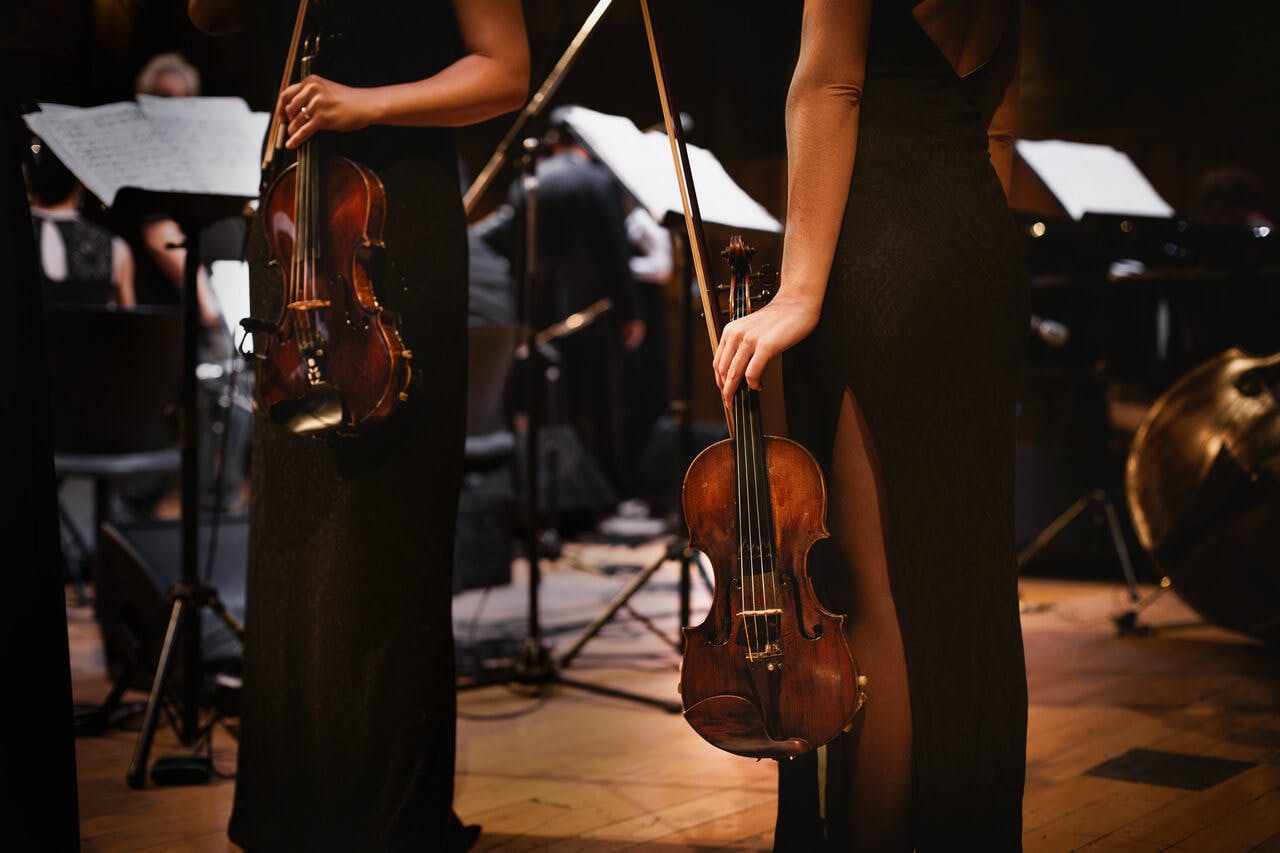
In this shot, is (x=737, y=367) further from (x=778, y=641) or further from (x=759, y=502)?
(x=778, y=641)

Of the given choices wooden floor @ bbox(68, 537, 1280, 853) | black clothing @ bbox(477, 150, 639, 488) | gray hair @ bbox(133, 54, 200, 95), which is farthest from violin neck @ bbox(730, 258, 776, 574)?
black clothing @ bbox(477, 150, 639, 488)

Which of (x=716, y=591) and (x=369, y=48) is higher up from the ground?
(x=369, y=48)

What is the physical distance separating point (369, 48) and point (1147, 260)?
11.9 ft

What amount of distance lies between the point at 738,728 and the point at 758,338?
0.43 m

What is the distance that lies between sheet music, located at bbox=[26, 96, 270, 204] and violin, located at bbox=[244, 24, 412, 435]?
77 cm

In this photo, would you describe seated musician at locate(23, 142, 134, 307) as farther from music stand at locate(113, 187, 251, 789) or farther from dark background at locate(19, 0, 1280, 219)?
music stand at locate(113, 187, 251, 789)

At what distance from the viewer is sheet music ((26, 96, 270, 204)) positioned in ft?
7.57

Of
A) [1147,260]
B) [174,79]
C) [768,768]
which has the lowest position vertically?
[768,768]

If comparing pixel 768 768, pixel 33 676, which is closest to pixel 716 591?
pixel 33 676

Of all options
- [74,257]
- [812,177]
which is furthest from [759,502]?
[74,257]

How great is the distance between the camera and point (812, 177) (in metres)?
1.42

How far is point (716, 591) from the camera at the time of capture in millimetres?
1435

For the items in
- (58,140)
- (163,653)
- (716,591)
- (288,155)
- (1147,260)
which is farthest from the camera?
(1147,260)

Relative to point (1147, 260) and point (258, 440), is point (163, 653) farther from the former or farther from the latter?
point (1147, 260)
